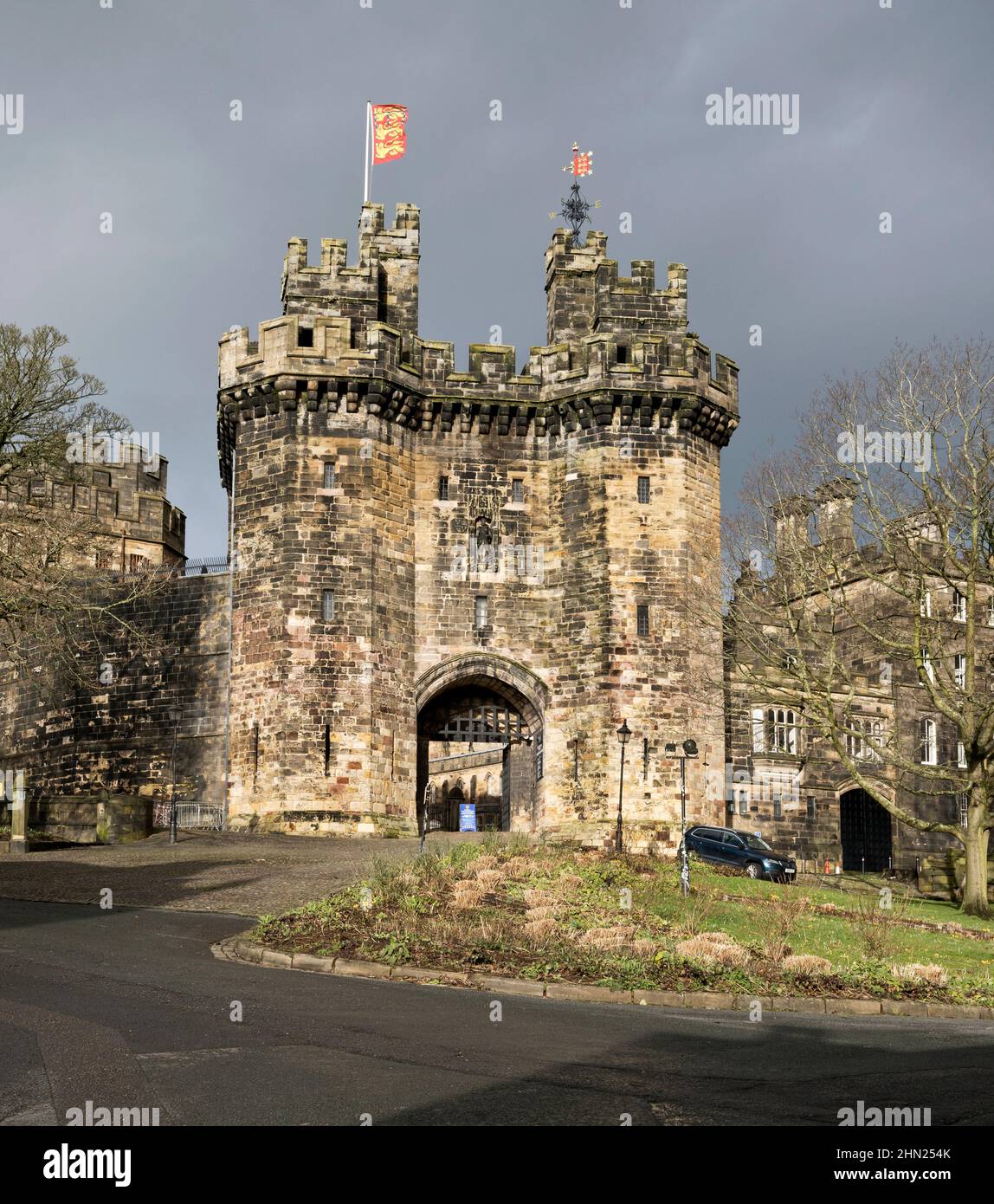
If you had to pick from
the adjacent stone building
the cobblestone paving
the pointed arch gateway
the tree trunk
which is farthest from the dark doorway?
the tree trunk

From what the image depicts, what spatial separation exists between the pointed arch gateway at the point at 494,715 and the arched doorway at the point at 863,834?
10319 mm

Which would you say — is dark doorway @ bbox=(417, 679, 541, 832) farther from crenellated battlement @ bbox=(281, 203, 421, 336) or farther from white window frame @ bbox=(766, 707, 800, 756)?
crenellated battlement @ bbox=(281, 203, 421, 336)

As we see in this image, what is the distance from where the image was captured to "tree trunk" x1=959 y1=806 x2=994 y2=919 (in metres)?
27.6

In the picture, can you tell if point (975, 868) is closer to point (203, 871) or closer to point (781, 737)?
point (781, 737)

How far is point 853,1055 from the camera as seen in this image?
11.2 meters

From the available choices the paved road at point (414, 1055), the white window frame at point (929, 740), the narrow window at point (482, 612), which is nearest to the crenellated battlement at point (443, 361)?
the narrow window at point (482, 612)

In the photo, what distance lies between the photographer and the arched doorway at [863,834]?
42.5 meters

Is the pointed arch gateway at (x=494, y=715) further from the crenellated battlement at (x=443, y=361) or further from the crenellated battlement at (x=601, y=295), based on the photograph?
the crenellated battlement at (x=601, y=295)

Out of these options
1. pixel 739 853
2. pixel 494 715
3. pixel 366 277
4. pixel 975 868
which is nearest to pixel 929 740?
pixel 739 853

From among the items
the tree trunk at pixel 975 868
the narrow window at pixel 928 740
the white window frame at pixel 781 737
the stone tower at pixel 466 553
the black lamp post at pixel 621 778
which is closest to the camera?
the tree trunk at pixel 975 868

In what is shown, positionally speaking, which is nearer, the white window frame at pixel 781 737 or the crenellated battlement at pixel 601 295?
the crenellated battlement at pixel 601 295

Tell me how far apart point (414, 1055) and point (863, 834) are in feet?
115

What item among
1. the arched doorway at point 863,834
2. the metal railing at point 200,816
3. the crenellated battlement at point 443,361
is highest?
the crenellated battlement at point 443,361
